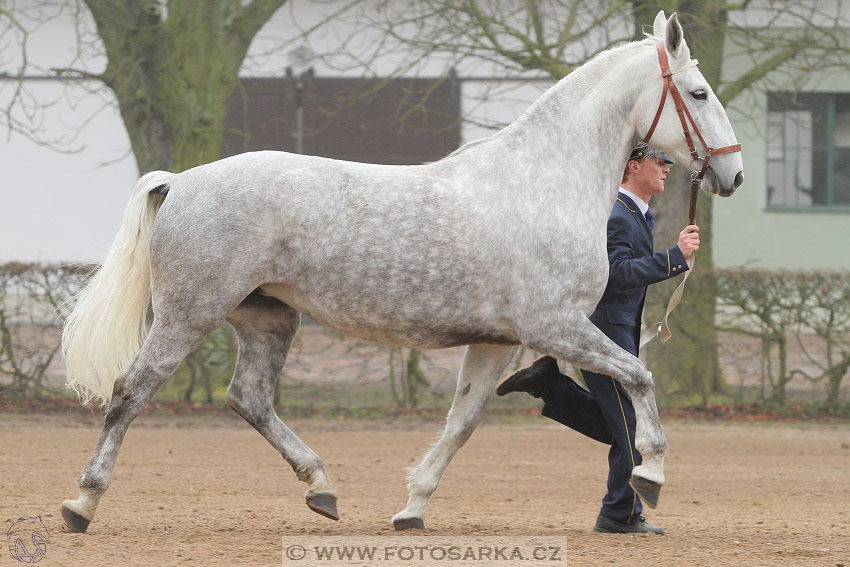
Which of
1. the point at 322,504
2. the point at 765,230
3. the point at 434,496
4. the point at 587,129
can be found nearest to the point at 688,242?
the point at 587,129

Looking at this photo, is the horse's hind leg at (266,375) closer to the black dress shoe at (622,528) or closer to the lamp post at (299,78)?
the black dress shoe at (622,528)

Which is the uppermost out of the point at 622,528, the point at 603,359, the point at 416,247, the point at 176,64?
the point at 176,64

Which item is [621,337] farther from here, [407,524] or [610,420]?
[407,524]

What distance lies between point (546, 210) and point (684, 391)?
692 cm

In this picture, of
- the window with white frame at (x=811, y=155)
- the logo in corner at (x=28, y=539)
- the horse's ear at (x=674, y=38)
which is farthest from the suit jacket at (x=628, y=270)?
the window with white frame at (x=811, y=155)

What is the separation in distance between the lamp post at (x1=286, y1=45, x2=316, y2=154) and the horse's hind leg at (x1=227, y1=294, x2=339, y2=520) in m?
10.3

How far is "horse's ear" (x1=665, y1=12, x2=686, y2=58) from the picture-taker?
15.6 feet

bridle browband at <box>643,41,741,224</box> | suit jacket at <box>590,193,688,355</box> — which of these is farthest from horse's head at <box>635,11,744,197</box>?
suit jacket at <box>590,193,688,355</box>

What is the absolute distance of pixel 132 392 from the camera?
15.6 feet

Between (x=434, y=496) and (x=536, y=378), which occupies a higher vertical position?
(x=536, y=378)

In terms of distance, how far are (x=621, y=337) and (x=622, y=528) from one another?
921mm

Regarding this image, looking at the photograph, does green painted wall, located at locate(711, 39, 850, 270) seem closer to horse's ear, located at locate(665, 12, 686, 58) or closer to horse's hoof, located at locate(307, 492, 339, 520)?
horse's ear, located at locate(665, 12, 686, 58)

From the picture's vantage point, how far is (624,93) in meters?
4.89

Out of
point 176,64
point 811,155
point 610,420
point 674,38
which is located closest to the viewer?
point 674,38
